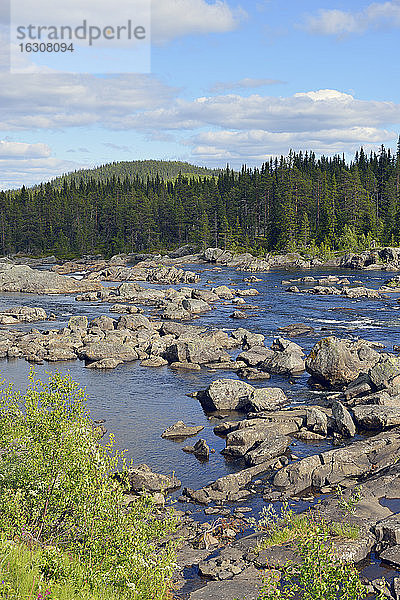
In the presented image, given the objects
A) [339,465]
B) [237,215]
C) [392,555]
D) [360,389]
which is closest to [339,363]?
[360,389]

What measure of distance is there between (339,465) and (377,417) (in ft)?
21.3

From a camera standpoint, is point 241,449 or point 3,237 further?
point 3,237

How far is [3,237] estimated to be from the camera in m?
175

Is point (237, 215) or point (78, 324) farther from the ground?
point (237, 215)

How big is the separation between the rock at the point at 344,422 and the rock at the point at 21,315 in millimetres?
48117

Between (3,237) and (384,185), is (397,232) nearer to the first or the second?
(384,185)

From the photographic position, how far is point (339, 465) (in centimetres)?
3078

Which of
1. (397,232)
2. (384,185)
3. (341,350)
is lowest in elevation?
(341,350)

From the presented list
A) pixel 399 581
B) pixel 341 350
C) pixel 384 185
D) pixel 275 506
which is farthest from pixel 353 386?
pixel 384 185

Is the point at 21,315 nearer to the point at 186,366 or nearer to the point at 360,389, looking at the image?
the point at 186,366

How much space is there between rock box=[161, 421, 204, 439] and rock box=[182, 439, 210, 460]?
214cm

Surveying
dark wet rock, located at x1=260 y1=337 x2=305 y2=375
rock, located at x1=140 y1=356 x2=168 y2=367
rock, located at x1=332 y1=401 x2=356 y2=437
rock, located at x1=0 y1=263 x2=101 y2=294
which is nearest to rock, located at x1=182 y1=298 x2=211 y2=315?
rock, located at x1=140 y1=356 x2=168 y2=367

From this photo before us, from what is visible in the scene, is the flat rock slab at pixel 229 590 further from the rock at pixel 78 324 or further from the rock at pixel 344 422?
the rock at pixel 78 324

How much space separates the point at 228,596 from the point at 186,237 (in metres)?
166
